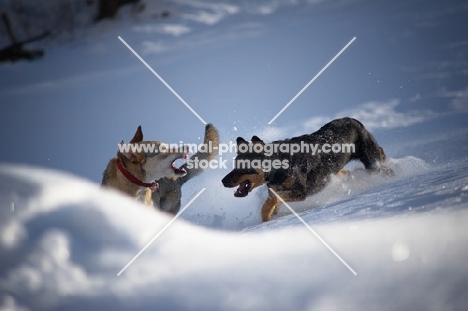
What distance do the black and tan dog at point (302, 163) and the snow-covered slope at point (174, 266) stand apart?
4.31m

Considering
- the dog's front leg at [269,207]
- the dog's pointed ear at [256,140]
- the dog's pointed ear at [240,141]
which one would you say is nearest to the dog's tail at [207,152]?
the dog's pointed ear at [240,141]

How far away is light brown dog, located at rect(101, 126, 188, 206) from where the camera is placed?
5473 mm

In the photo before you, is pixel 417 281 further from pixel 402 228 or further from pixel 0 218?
pixel 0 218

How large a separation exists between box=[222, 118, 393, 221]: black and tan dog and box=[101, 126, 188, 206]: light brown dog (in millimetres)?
993

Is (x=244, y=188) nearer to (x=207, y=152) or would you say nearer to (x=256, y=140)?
(x=256, y=140)

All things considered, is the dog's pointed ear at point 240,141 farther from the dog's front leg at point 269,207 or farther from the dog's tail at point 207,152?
the dog's front leg at point 269,207

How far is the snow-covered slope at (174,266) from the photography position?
1.57 metres

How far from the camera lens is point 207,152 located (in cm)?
708

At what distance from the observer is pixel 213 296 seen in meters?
1.63

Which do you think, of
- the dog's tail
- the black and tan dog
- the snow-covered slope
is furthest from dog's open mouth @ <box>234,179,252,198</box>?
the snow-covered slope

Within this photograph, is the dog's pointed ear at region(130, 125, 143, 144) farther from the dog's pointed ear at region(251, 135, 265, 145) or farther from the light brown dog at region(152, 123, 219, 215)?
the dog's pointed ear at region(251, 135, 265, 145)

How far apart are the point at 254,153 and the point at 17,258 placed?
5.15m

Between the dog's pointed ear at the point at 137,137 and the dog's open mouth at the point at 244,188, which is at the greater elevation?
the dog's pointed ear at the point at 137,137

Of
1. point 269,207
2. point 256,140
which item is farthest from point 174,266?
point 256,140
